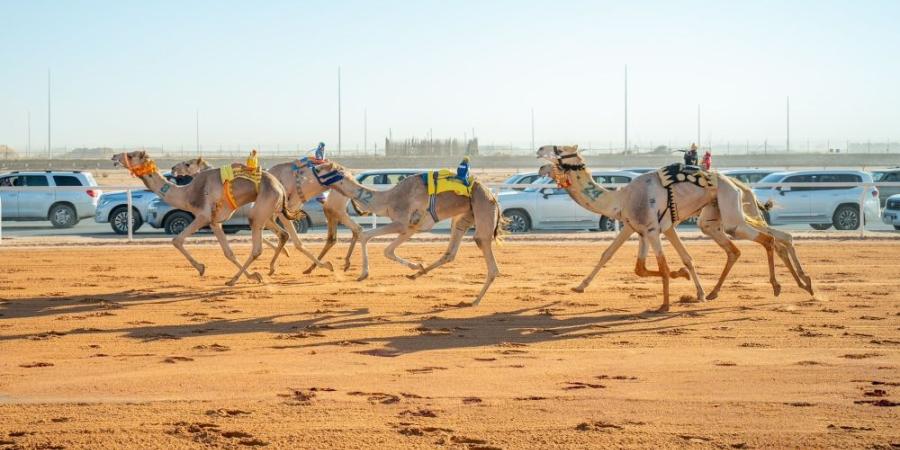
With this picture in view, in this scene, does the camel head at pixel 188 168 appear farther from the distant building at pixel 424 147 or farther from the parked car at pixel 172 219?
the distant building at pixel 424 147

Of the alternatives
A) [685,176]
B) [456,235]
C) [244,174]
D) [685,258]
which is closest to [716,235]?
[685,258]

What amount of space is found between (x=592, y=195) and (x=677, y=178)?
1.16m

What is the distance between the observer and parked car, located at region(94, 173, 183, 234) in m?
28.8

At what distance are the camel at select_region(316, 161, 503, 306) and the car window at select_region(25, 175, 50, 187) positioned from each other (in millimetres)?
18135

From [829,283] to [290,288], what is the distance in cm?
821

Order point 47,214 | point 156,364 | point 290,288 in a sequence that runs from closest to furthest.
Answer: point 156,364, point 290,288, point 47,214

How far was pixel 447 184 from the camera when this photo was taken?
1612 centimetres

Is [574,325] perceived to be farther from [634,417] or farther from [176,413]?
[176,413]

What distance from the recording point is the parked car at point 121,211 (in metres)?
28.8

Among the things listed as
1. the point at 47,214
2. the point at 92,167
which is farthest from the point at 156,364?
the point at 92,167

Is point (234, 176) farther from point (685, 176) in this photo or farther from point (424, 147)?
point (424, 147)

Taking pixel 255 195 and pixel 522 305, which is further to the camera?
pixel 255 195

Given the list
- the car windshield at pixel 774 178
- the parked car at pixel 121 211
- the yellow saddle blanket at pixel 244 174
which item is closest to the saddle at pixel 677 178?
the yellow saddle blanket at pixel 244 174

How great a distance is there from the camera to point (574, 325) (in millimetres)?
14039
